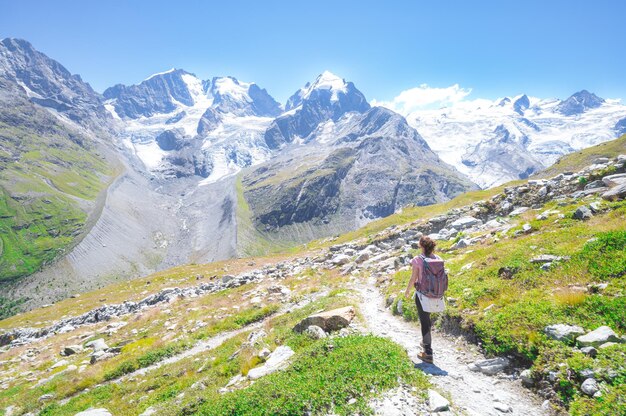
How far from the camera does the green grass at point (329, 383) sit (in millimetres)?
8648

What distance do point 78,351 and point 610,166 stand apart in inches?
1872

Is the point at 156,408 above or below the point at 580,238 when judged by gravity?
below

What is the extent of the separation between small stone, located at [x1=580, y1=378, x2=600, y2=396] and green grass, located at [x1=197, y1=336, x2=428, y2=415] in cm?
362

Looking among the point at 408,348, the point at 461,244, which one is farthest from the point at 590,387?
the point at 461,244

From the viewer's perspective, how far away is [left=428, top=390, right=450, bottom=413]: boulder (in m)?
7.95

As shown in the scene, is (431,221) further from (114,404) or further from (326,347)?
(114,404)

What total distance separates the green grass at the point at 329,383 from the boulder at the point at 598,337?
431 centimetres

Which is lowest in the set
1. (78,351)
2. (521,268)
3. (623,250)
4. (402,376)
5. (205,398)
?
Answer: (78,351)

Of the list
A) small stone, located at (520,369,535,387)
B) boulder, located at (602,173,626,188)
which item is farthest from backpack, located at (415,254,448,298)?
boulder, located at (602,173,626,188)

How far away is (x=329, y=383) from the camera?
9203 millimetres

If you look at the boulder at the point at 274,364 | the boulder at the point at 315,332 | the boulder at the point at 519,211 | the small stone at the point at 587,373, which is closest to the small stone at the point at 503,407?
the small stone at the point at 587,373

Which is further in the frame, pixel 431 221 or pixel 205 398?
pixel 431 221

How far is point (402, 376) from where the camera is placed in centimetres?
936

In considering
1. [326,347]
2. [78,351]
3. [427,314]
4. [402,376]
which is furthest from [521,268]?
[78,351]
